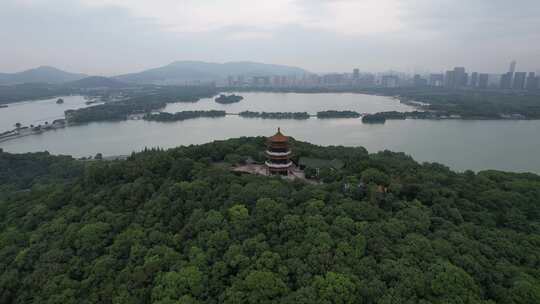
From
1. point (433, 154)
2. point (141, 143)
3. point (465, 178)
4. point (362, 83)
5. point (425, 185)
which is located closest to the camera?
point (425, 185)

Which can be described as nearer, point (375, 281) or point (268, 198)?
point (375, 281)

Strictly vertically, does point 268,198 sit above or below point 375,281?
above

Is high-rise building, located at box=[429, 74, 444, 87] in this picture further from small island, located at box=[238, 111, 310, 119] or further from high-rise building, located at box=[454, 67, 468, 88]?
small island, located at box=[238, 111, 310, 119]

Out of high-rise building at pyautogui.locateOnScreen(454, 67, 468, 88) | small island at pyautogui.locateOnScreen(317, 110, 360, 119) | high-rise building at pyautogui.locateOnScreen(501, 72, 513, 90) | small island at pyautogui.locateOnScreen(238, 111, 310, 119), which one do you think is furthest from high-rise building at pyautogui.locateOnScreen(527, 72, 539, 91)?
small island at pyautogui.locateOnScreen(238, 111, 310, 119)

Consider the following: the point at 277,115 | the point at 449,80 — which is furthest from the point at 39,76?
the point at 449,80

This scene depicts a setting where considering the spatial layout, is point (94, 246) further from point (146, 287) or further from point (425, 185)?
point (425, 185)

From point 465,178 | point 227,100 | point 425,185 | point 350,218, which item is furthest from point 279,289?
point 227,100
